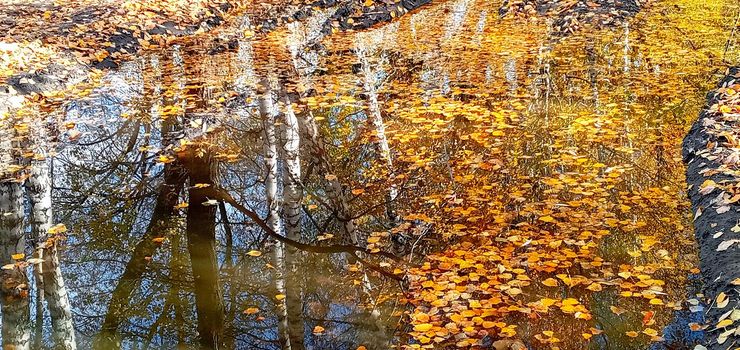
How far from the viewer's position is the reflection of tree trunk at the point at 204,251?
4.43 meters

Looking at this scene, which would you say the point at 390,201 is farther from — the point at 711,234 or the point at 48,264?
→ the point at 48,264

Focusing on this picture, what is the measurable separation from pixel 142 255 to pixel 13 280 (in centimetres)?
99

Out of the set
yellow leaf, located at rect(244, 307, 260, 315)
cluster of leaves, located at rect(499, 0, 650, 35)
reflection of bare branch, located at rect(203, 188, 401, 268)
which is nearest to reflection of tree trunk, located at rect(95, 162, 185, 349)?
reflection of bare branch, located at rect(203, 188, 401, 268)

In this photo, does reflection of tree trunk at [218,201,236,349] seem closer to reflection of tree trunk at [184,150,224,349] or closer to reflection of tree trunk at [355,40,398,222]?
reflection of tree trunk at [184,150,224,349]

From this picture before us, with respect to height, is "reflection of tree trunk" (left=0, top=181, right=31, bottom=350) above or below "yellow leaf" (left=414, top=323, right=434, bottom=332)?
below

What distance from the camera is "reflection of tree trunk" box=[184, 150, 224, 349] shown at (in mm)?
4430

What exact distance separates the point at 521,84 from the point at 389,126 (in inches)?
100

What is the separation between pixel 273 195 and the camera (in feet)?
20.7

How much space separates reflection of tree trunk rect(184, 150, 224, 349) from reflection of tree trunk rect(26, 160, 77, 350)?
923 millimetres

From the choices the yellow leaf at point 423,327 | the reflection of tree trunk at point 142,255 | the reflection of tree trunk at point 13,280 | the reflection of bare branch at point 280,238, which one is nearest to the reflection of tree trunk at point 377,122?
the reflection of bare branch at point 280,238

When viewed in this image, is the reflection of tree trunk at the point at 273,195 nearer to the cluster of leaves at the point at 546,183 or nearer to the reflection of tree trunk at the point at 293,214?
the reflection of tree trunk at the point at 293,214

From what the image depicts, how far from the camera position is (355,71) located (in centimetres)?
1052

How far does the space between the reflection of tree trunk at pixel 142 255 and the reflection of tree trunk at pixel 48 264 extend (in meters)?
0.25

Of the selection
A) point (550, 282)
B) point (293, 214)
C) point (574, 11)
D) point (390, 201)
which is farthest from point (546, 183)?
point (574, 11)
